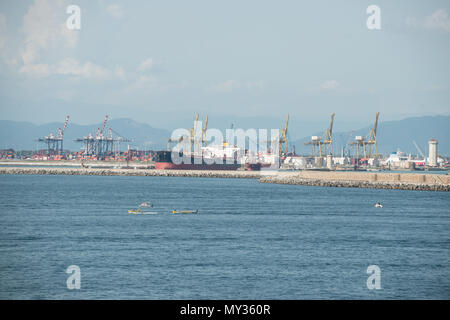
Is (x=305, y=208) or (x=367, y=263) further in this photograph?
(x=305, y=208)

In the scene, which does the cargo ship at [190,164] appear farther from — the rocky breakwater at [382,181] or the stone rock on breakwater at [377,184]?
the stone rock on breakwater at [377,184]

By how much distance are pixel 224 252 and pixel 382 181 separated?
7070 cm

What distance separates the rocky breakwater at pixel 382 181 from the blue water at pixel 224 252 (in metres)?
30.1

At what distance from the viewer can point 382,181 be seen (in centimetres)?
10150

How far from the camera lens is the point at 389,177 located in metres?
104

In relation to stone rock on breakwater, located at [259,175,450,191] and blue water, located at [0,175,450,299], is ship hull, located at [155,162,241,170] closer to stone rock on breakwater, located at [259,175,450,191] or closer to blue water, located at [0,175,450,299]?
stone rock on breakwater, located at [259,175,450,191]

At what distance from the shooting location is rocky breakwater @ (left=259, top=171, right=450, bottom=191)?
92.1 metres

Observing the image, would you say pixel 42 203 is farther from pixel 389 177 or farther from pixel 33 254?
pixel 389 177

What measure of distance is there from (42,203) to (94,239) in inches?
1146

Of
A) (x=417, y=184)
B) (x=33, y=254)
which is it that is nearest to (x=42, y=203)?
(x=33, y=254)

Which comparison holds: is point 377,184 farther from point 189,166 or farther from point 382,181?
point 189,166

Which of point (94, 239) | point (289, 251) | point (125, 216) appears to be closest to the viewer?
point (289, 251)
